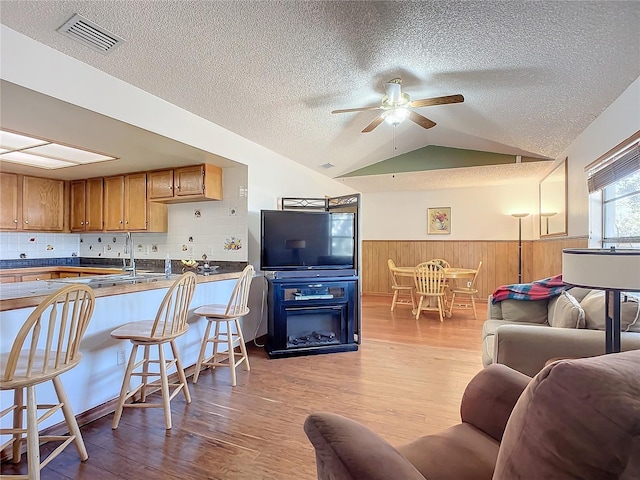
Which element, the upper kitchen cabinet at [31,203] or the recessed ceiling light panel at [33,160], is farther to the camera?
the upper kitchen cabinet at [31,203]

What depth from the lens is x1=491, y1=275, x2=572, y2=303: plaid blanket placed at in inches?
113

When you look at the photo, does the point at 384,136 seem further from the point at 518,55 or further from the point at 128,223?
the point at 128,223

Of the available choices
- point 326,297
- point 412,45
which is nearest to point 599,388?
point 412,45

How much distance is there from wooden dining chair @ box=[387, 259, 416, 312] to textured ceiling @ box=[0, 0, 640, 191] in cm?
283

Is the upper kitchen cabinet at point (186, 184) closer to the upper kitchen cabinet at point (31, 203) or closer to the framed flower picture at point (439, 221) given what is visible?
the upper kitchen cabinet at point (31, 203)

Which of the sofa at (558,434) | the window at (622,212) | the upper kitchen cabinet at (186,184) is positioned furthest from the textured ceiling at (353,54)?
the sofa at (558,434)

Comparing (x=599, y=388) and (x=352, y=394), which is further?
(x=352, y=394)

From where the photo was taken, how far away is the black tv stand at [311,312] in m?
3.44

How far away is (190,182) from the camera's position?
3.69 m

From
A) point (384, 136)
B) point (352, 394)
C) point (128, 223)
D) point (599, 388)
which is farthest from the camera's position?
point (384, 136)

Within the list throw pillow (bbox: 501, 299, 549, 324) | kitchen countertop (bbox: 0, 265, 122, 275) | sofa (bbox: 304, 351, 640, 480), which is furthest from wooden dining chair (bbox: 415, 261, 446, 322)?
sofa (bbox: 304, 351, 640, 480)

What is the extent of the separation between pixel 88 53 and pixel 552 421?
9.26ft

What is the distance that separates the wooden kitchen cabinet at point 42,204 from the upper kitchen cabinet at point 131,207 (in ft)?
2.72

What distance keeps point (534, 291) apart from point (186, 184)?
12.1 ft
